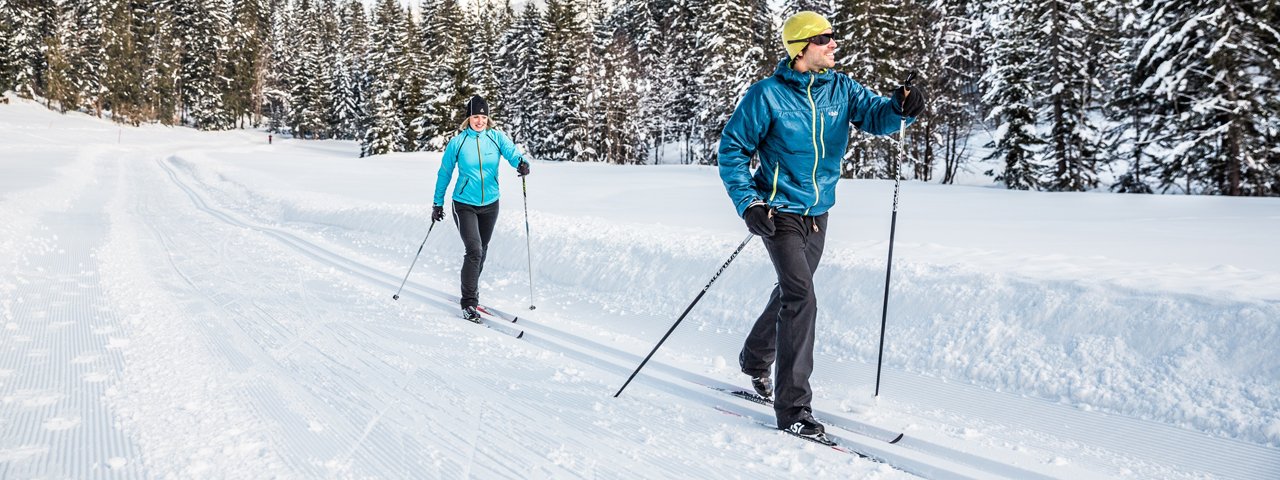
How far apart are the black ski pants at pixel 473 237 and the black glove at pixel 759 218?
3509 mm

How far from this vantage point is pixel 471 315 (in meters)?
5.70

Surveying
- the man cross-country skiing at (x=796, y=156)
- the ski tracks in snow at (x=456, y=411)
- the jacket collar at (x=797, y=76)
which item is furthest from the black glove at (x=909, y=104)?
the ski tracks in snow at (x=456, y=411)

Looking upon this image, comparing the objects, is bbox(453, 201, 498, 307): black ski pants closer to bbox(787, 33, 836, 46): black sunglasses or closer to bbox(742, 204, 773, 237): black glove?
bbox(742, 204, 773, 237): black glove

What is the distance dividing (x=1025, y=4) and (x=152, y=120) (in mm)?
A: 78874

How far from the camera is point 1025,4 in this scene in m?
24.9

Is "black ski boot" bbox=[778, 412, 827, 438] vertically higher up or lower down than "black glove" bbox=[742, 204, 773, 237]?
lower down

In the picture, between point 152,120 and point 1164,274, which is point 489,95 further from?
point 152,120

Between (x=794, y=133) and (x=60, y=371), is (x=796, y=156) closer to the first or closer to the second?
(x=794, y=133)

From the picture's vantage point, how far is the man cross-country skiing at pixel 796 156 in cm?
311

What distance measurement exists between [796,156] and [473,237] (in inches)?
147

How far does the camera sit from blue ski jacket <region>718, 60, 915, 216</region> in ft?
10.2

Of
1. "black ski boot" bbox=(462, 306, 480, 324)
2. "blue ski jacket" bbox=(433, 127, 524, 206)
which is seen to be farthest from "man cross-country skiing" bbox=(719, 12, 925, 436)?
"blue ski jacket" bbox=(433, 127, 524, 206)

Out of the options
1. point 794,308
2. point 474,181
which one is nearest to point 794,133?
point 794,308

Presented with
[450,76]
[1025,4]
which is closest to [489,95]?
[450,76]
